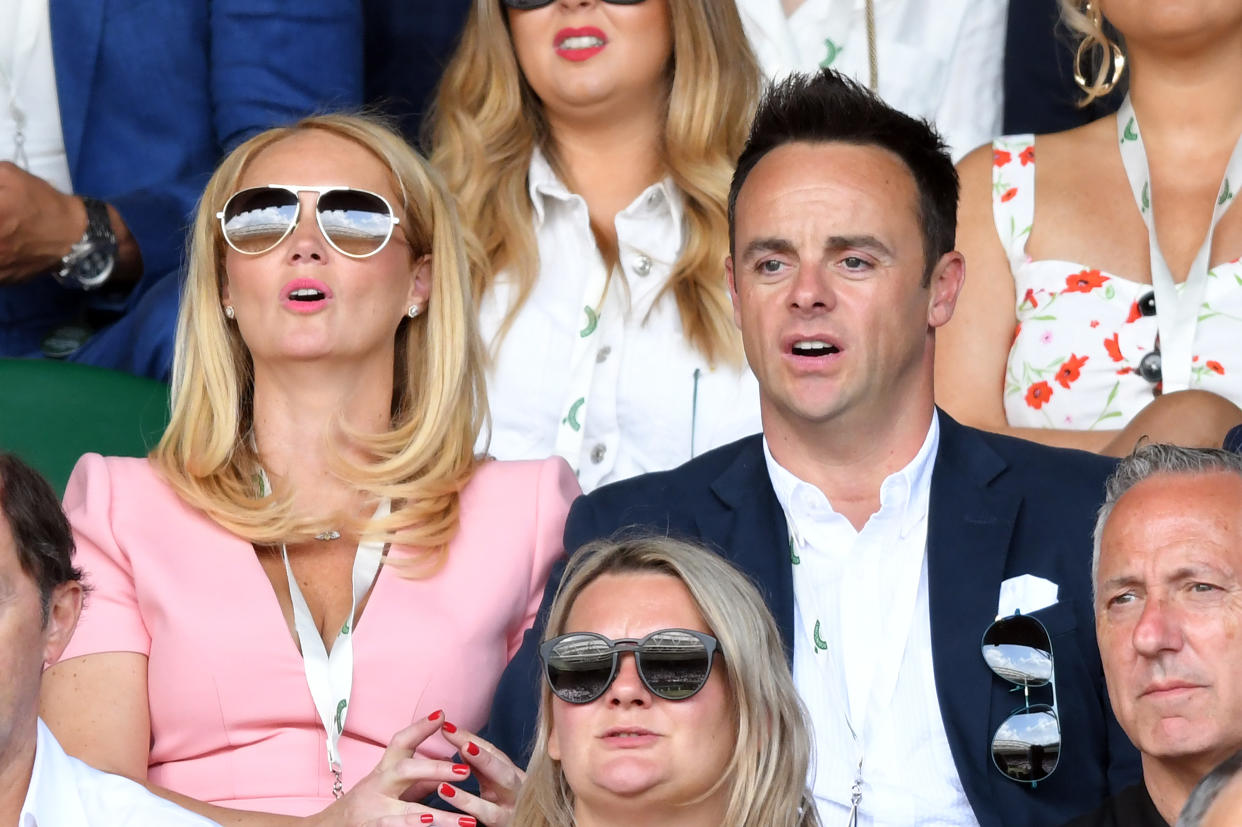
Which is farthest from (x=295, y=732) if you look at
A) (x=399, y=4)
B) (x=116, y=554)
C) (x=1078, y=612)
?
(x=399, y=4)

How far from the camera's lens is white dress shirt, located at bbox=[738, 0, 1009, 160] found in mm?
4246

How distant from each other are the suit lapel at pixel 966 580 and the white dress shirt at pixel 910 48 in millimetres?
1362

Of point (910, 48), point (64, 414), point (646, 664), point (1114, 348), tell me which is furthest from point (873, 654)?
point (910, 48)

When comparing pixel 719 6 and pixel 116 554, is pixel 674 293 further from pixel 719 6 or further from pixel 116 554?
pixel 116 554

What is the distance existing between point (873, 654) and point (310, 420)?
1056 mm

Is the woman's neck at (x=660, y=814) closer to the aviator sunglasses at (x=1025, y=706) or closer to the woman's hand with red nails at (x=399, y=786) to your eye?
the woman's hand with red nails at (x=399, y=786)

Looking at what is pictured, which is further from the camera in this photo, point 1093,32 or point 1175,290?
Answer: point 1093,32

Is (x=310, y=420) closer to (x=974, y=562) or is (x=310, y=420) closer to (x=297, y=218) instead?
(x=297, y=218)

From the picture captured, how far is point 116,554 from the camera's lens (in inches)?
124

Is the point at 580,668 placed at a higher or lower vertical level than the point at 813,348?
lower

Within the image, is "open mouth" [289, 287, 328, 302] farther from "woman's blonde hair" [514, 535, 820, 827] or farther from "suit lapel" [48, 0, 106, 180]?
"suit lapel" [48, 0, 106, 180]

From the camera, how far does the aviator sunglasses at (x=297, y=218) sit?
3.27 meters

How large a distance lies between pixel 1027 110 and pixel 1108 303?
824 mm

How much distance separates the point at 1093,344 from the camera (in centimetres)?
358
